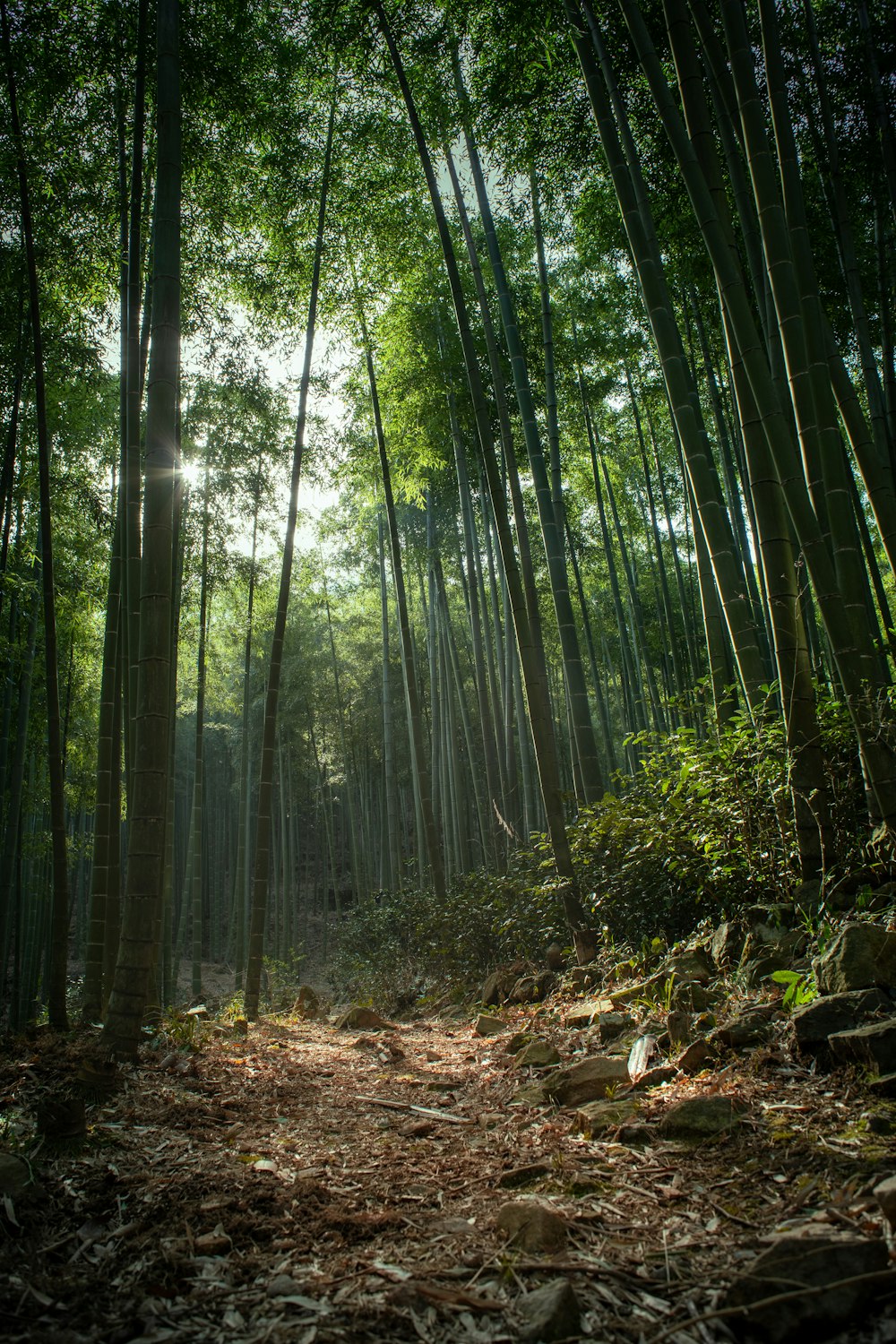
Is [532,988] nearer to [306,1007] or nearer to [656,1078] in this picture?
[656,1078]

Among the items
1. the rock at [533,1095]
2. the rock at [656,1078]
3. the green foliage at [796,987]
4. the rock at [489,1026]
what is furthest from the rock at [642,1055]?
the rock at [489,1026]

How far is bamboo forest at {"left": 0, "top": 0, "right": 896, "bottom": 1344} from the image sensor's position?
4.37ft

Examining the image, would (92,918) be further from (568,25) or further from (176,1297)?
(568,25)

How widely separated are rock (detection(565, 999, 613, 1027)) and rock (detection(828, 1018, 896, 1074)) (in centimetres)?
118

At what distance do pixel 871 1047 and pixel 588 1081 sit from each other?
839 mm

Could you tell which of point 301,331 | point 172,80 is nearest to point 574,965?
point 172,80

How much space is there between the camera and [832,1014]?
172 centimetres

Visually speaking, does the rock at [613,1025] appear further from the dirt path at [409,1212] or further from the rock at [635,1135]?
the rock at [635,1135]

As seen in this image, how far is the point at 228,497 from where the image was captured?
26.2 ft

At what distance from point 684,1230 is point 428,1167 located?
72cm

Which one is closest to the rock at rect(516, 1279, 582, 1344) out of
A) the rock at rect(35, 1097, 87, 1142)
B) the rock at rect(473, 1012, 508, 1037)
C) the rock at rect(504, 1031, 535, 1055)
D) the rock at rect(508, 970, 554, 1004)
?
the rock at rect(35, 1097, 87, 1142)

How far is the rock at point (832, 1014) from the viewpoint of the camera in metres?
1.70

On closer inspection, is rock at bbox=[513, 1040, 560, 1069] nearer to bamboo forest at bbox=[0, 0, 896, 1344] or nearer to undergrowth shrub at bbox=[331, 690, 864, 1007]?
bamboo forest at bbox=[0, 0, 896, 1344]

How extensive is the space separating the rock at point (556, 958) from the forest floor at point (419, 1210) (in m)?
1.64
